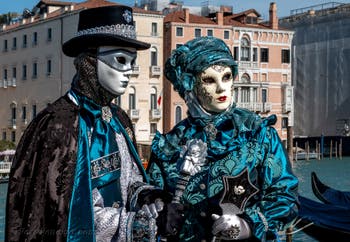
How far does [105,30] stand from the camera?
1.34 metres

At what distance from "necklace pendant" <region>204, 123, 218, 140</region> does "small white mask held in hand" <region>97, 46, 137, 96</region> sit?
18 cm

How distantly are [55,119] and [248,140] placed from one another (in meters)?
0.35

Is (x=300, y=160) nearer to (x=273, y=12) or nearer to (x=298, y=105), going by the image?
(x=298, y=105)

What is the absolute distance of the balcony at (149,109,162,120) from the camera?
17766mm

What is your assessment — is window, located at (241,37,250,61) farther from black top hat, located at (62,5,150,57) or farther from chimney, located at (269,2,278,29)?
black top hat, located at (62,5,150,57)

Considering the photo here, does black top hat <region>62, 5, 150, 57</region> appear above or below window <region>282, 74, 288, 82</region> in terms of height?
below

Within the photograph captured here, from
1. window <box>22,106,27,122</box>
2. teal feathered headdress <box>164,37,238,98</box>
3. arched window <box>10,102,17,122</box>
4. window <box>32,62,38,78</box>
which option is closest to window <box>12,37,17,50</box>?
window <box>32,62,38,78</box>

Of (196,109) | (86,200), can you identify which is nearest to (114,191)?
(86,200)

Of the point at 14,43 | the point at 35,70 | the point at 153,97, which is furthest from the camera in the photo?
the point at 14,43

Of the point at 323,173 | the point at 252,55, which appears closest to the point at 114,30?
the point at 323,173

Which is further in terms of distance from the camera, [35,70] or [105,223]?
[35,70]

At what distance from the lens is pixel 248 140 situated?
1.36 meters

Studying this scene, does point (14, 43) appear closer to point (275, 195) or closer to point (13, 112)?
point (13, 112)

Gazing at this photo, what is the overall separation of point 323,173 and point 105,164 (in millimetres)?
16189
